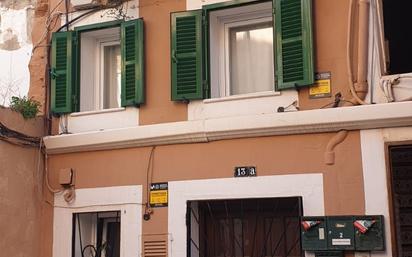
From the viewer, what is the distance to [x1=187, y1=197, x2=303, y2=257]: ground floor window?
8.34 meters

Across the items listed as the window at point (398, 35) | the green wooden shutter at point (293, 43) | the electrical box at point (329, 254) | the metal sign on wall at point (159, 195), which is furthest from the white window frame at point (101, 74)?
the window at point (398, 35)

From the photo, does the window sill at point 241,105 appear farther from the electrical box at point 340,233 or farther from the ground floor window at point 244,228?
the electrical box at point 340,233

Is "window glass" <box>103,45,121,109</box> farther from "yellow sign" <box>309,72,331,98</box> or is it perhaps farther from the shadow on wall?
"yellow sign" <box>309,72,331,98</box>

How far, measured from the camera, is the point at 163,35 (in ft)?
29.6

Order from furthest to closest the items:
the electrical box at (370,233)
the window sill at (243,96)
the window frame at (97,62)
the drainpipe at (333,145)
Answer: the window frame at (97,62)
the window sill at (243,96)
the drainpipe at (333,145)
the electrical box at (370,233)

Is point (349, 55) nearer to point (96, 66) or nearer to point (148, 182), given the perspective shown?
point (148, 182)

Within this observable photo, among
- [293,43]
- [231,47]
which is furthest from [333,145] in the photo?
[231,47]

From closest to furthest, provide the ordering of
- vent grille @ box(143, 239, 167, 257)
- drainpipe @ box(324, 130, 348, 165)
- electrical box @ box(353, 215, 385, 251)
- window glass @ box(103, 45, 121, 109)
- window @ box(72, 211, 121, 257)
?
electrical box @ box(353, 215, 385, 251) → drainpipe @ box(324, 130, 348, 165) → vent grille @ box(143, 239, 167, 257) → window @ box(72, 211, 121, 257) → window glass @ box(103, 45, 121, 109)

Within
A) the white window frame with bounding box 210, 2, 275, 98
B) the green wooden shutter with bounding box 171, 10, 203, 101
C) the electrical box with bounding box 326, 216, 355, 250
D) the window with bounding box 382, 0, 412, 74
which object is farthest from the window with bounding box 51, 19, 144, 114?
the window with bounding box 382, 0, 412, 74

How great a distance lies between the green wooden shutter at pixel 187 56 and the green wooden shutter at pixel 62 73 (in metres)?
1.71

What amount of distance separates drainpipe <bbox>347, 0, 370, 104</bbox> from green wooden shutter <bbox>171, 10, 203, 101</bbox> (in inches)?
78.8

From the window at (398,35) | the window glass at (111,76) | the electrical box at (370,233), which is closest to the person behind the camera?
the electrical box at (370,233)

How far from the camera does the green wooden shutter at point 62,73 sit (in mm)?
9469

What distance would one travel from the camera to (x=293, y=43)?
820cm
